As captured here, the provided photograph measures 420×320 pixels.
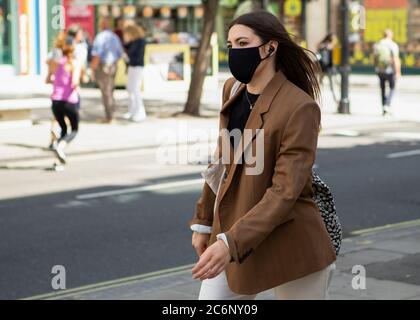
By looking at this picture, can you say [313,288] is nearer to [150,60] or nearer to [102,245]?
[102,245]

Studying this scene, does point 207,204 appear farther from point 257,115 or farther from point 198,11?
point 198,11

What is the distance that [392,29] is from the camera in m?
38.9

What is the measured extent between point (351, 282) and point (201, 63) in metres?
14.9

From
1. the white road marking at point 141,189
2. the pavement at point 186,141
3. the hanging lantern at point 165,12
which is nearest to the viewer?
the pavement at point 186,141

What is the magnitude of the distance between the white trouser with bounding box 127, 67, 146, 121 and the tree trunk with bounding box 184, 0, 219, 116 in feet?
3.72

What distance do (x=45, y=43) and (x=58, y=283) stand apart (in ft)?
47.6

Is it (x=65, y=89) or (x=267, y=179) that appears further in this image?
(x=65, y=89)

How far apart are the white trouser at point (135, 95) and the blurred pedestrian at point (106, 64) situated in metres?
0.64

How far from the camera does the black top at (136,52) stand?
2119 cm

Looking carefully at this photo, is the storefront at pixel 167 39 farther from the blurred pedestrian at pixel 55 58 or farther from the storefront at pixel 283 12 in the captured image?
the blurred pedestrian at pixel 55 58

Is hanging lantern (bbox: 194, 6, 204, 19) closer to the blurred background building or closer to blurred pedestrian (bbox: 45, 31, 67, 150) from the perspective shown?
the blurred background building

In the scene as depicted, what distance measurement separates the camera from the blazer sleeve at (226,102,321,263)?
366 cm

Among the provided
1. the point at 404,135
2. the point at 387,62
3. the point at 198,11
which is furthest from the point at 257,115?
the point at 198,11

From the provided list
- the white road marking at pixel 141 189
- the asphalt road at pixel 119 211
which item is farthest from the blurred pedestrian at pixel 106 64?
the white road marking at pixel 141 189
